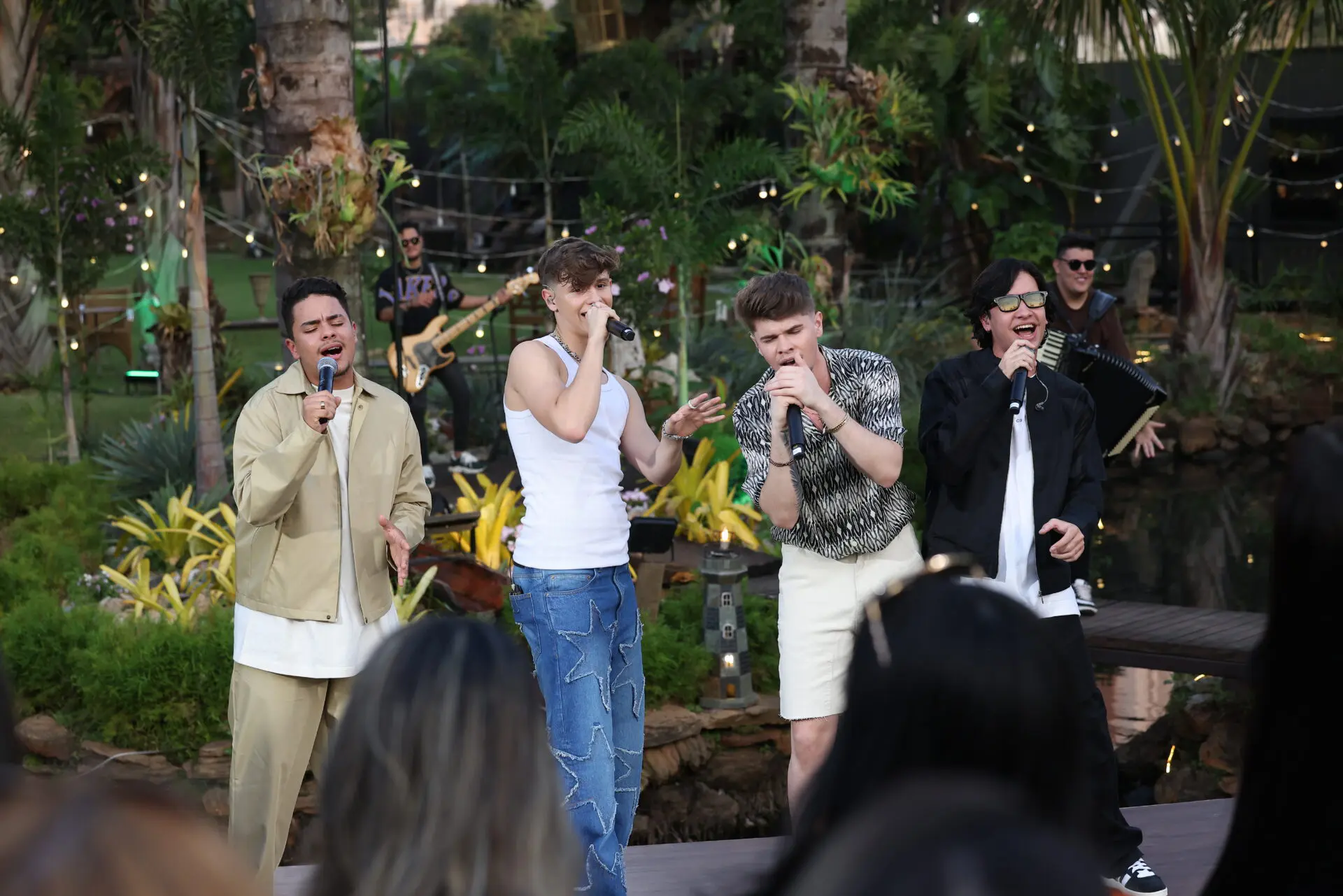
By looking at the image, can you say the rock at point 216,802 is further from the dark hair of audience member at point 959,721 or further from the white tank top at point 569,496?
the dark hair of audience member at point 959,721

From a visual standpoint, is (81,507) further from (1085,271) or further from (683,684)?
(1085,271)

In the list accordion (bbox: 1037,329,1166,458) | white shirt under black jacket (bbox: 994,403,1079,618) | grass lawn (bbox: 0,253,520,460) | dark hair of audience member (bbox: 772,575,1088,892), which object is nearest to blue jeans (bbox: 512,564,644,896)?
white shirt under black jacket (bbox: 994,403,1079,618)

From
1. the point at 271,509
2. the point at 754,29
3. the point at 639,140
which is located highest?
the point at 754,29

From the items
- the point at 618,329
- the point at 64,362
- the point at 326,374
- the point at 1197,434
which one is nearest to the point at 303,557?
the point at 326,374

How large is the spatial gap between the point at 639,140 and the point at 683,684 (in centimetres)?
484

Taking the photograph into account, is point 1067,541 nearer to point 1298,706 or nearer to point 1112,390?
point 1112,390

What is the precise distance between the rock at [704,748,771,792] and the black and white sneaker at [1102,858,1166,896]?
2494 millimetres

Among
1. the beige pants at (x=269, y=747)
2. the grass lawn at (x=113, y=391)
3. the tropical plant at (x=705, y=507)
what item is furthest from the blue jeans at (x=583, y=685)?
the grass lawn at (x=113, y=391)

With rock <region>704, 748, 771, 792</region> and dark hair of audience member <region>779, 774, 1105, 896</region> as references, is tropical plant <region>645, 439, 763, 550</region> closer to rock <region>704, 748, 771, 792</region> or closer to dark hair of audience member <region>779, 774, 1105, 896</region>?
rock <region>704, 748, 771, 792</region>

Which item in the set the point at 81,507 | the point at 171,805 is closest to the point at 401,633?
the point at 171,805

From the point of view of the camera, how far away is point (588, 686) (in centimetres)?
378

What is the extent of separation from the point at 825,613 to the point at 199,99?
4.94 meters

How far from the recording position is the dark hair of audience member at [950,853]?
105cm

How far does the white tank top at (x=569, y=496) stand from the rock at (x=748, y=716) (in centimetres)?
237
